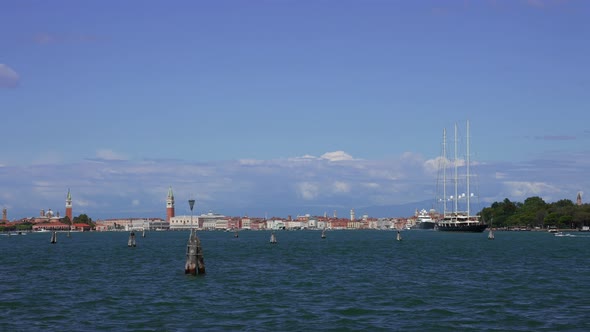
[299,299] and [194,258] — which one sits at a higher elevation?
[194,258]

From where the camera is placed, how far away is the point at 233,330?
28109mm

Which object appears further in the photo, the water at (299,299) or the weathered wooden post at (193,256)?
the weathered wooden post at (193,256)

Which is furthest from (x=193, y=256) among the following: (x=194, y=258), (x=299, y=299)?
(x=299, y=299)

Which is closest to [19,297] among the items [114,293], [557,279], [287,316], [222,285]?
[114,293]

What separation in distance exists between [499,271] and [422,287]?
1448 cm

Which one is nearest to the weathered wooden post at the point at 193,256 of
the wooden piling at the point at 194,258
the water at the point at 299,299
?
the wooden piling at the point at 194,258

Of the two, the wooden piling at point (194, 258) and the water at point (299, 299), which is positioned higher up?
the wooden piling at point (194, 258)

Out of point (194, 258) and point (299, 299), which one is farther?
point (194, 258)

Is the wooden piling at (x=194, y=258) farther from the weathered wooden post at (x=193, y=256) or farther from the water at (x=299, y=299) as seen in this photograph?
the water at (x=299, y=299)

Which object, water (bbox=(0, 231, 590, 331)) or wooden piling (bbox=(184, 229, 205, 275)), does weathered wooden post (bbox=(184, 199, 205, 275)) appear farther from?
water (bbox=(0, 231, 590, 331))

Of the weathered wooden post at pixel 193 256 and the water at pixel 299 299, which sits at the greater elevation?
the weathered wooden post at pixel 193 256

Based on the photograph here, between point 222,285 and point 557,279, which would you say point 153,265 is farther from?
point 557,279

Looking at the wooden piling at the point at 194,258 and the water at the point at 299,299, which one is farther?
the wooden piling at the point at 194,258

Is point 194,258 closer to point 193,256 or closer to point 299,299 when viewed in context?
point 193,256
